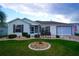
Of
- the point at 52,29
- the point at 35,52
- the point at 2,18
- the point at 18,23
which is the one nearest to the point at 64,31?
the point at 52,29

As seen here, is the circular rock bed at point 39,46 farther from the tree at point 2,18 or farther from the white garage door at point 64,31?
the tree at point 2,18

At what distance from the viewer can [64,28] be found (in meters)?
6.17

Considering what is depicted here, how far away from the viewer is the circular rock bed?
6070 millimetres

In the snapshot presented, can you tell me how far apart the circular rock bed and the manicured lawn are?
8 cm

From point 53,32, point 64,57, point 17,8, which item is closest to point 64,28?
point 53,32

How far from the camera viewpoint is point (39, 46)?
19.9 feet

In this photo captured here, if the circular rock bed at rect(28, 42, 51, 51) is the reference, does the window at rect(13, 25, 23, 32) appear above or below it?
above

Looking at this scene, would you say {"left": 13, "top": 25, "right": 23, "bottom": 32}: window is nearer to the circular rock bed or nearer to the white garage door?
the circular rock bed

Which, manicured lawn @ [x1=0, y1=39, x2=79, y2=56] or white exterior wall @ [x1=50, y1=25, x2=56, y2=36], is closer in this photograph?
manicured lawn @ [x1=0, y1=39, x2=79, y2=56]

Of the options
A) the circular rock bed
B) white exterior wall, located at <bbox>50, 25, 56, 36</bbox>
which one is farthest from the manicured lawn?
white exterior wall, located at <bbox>50, 25, 56, 36</bbox>

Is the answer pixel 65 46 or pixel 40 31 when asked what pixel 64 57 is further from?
pixel 40 31

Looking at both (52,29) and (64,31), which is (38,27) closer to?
(52,29)

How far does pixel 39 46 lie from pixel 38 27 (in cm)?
49

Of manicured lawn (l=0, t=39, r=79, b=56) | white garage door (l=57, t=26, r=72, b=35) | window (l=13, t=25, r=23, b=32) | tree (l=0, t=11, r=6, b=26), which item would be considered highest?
tree (l=0, t=11, r=6, b=26)
